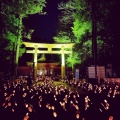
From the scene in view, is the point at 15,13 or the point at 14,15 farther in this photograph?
the point at 15,13

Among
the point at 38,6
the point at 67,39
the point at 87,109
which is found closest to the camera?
the point at 87,109

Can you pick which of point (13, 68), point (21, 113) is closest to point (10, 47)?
point (13, 68)

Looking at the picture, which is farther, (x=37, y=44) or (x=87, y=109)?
(x=37, y=44)

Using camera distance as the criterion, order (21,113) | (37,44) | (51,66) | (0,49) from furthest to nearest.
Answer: (51,66) → (37,44) → (0,49) → (21,113)

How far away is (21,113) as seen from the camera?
21.5ft

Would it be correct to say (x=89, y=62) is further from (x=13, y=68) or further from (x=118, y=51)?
(x=13, y=68)

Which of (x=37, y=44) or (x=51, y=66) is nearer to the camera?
(x=37, y=44)

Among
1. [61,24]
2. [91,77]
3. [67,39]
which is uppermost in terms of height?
[61,24]

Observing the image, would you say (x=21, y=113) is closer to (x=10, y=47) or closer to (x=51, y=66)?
(x=10, y=47)

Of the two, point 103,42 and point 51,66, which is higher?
point 103,42

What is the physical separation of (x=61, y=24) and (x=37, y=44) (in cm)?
649

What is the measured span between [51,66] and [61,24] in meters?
8.06

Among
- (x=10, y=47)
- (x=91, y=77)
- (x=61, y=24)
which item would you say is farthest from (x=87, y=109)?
(x=61, y=24)

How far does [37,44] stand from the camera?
21.4 metres
